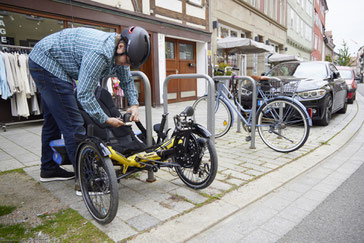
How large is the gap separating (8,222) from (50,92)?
1.21 metres

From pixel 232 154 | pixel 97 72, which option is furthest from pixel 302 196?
pixel 97 72

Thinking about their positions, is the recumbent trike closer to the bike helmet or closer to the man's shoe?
the man's shoe

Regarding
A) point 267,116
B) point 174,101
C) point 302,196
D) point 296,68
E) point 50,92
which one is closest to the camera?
point 50,92

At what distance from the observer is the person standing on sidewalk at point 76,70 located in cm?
228

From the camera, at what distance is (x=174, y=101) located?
11.8 m

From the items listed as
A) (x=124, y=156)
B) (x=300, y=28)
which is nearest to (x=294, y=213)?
(x=124, y=156)

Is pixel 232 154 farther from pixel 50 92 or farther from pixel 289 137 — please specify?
pixel 50 92

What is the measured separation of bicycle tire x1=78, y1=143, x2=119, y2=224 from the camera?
2178mm

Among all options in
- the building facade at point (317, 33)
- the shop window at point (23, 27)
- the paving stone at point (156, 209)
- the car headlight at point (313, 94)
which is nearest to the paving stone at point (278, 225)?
the paving stone at point (156, 209)

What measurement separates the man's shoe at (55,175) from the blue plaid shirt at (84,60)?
1191 mm

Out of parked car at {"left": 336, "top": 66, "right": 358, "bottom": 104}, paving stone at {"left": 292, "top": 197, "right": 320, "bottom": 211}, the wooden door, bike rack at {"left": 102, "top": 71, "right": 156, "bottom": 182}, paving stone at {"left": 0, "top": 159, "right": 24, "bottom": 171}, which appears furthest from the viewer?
parked car at {"left": 336, "top": 66, "right": 358, "bottom": 104}

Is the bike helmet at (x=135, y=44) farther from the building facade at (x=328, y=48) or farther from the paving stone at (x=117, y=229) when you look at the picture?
the building facade at (x=328, y=48)

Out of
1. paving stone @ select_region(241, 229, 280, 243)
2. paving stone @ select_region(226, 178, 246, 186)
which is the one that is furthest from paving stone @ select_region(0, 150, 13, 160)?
paving stone @ select_region(241, 229, 280, 243)

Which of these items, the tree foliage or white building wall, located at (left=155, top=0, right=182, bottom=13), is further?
the tree foliage
